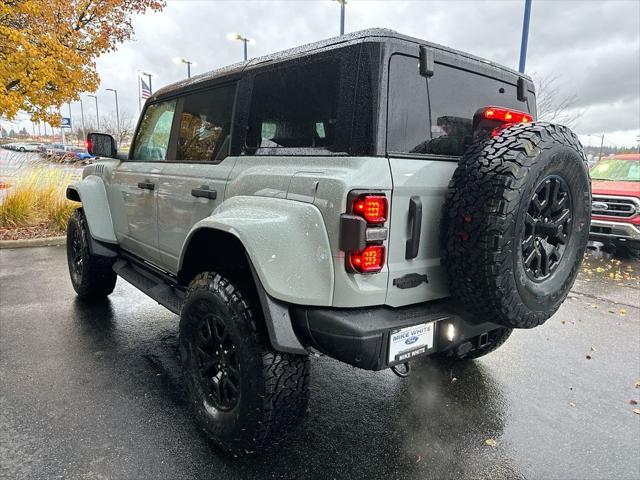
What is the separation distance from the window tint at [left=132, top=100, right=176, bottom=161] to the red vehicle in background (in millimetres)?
7032

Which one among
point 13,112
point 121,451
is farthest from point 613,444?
point 13,112

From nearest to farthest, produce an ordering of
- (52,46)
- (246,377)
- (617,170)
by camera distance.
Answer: (246,377) < (52,46) < (617,170)

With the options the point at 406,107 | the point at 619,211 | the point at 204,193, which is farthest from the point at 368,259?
the point at 619,211

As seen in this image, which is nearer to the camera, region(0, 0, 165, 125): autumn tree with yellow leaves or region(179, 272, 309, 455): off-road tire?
region(179, 272, 309, 455): off-road tire

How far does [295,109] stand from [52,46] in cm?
615

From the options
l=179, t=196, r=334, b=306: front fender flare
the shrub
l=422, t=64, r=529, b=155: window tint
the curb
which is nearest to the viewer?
l=179, t=196, r=334, b=306: front fender flare

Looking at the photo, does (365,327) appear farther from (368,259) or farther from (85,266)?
(85,266)

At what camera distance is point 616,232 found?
7.70 meters

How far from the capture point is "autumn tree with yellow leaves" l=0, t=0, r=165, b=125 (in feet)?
20.3

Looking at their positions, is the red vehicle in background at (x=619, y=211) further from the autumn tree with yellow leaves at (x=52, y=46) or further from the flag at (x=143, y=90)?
the flag at (x=143, y=90)

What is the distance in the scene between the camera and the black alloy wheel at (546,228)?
1977 mm

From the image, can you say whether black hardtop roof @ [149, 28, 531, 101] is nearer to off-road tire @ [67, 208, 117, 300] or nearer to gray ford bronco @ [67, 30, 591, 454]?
gray ford bronco @ [67, 30, 591, 454]

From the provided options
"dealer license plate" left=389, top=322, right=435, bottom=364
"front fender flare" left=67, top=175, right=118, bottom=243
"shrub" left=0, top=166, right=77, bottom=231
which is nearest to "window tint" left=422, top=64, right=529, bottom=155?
"dealer license plate" left=389, top=322, right=435, bottom=364

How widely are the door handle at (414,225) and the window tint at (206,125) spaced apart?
4.16ft
